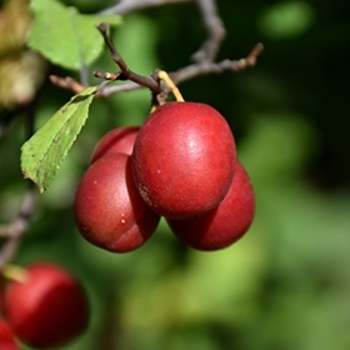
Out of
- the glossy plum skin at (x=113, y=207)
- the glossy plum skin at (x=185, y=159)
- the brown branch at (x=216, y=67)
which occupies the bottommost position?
the brown branch at (x=216, y=67)

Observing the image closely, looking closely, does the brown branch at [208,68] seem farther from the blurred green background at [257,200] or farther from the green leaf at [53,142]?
the blurred green background at [257,200]

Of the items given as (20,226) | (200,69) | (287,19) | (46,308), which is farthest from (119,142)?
(287,19)

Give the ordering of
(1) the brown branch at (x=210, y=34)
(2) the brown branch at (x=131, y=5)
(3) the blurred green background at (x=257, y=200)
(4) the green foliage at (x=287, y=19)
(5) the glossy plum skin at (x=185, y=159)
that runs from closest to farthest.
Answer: (5) the glossy plum skin at (x=185, y=159) → (1) the brown branch at (x=210, y=34) → (2) the brown branch at (x=131, y=5) → (4) the green foliage at (x=287, y=19) → (3) the blurred green background at (x=257, y=200)

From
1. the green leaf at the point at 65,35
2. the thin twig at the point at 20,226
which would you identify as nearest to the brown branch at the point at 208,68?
the green leaf at the point at 65,35

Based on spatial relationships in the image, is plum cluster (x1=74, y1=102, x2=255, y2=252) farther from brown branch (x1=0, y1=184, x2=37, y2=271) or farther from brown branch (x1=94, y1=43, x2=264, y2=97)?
brown branch (x1=0, y1=184, x2=37, y2=271)

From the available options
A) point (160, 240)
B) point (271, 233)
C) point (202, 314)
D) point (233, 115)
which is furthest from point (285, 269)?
point (233, 115)

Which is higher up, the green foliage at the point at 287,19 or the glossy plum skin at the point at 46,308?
the green foliage at the point at 287,19
